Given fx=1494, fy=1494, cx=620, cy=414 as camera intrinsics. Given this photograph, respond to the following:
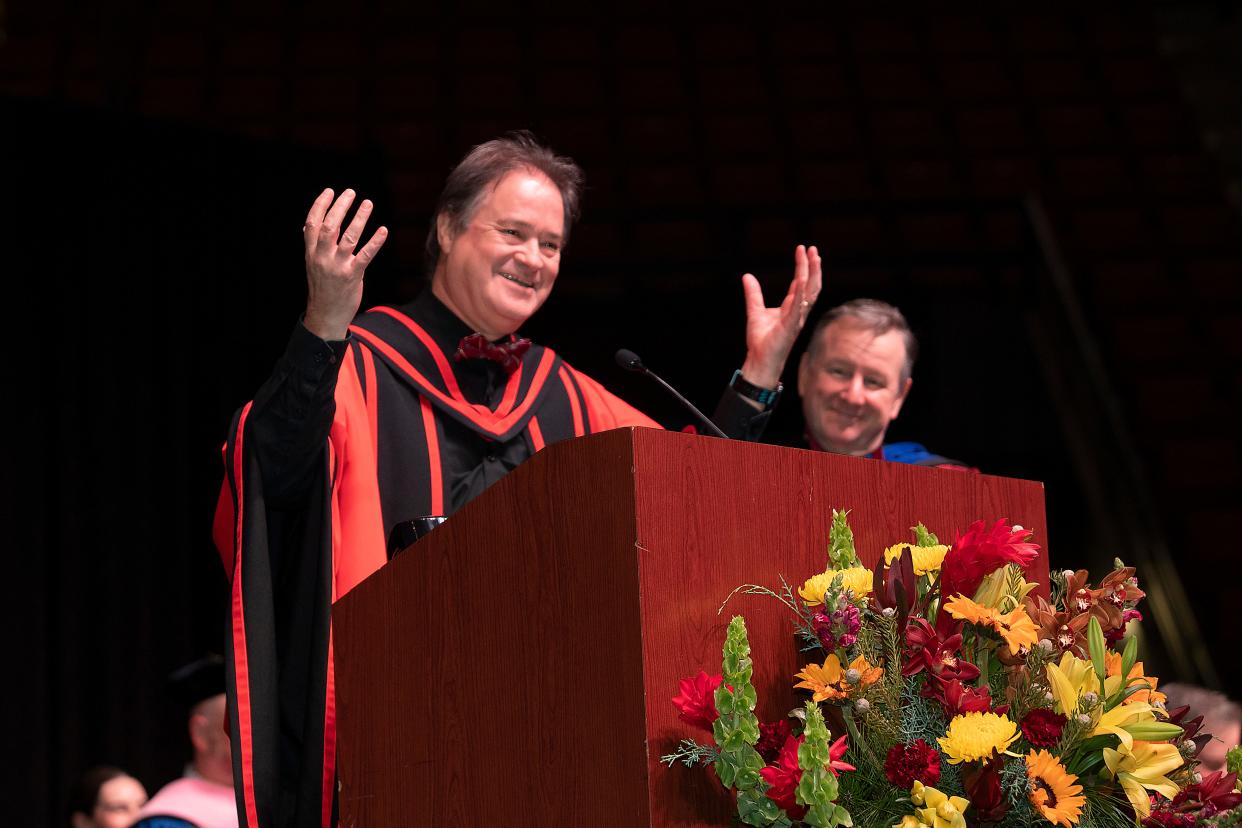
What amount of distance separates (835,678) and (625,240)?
544cm

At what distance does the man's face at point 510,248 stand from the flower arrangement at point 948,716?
111 centimetres

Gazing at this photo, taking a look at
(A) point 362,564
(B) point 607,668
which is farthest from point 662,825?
(A) point 362,564

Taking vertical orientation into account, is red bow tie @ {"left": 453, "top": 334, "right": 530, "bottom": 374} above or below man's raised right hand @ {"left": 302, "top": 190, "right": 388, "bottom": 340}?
below

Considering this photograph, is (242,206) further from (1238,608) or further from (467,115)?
(1238,608)

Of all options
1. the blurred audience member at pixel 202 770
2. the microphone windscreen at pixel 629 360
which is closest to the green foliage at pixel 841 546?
the microphone windscreen at pixel 629 360

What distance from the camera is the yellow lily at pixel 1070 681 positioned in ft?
4.42

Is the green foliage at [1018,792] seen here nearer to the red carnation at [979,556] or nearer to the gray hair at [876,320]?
the red carnation at [979,556]

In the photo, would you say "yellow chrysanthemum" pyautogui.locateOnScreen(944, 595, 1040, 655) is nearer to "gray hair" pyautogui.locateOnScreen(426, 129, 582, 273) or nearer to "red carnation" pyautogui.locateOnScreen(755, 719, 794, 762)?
"red carnation" pyautogui.locateOnScreen(755, 719, 794, 762)

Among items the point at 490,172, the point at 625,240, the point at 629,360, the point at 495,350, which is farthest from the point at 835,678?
the point at 625,240

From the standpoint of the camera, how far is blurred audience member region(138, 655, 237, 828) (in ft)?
11.9

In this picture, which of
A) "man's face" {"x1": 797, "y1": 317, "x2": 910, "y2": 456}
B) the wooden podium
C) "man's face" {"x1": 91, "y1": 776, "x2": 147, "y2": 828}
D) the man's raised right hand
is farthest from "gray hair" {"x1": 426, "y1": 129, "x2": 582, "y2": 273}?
"man's face" {"x1": 91, "y1": 776, "x2": 147, "y2": 828}

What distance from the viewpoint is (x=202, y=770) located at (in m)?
3.89

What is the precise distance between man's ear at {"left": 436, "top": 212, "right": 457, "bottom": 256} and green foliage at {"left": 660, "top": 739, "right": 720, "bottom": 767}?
138cm

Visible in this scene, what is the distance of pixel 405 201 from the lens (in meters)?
6.66
